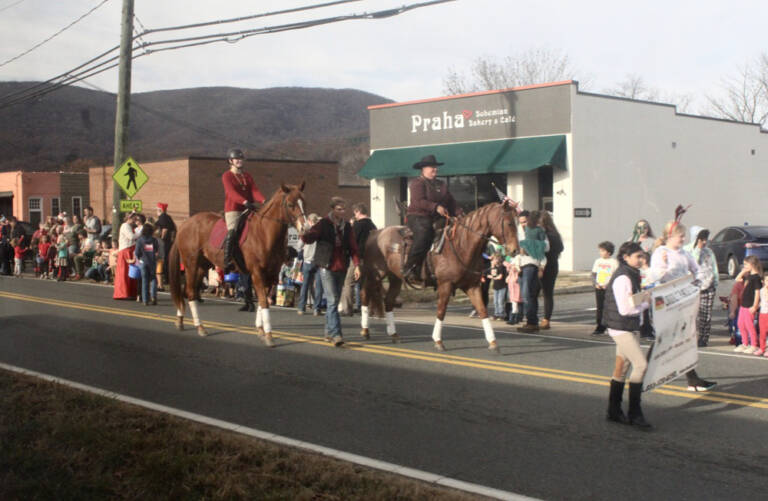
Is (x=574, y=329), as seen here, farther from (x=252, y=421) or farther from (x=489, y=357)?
(x=252, y=421)

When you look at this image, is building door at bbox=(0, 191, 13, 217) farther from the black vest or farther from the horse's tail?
the black vest

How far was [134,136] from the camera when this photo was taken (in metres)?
191

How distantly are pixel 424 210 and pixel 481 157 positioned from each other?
17.3 metres

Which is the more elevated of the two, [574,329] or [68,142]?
[68,142]

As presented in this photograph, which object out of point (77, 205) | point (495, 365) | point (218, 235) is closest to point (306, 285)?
point (218, 235)

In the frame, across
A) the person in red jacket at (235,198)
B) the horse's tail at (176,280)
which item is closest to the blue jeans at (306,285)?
the horse's tail at (176,280)

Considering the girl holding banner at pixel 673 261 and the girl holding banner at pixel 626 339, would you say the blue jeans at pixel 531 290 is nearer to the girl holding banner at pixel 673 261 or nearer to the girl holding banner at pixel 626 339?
the girl holding banner at pixel 673 261

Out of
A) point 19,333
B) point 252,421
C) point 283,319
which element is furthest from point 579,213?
point 252,421

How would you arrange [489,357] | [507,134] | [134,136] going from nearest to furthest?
[489,357]
[507,134]
[134,136]

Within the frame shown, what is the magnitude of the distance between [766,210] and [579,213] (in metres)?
13.1

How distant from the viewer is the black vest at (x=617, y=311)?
24.3ft

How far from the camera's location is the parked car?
79.6 ft

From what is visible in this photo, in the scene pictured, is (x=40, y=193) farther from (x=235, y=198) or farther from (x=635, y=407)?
(x=635, y=407)

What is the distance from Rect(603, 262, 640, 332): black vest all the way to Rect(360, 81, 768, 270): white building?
62.8 feet
